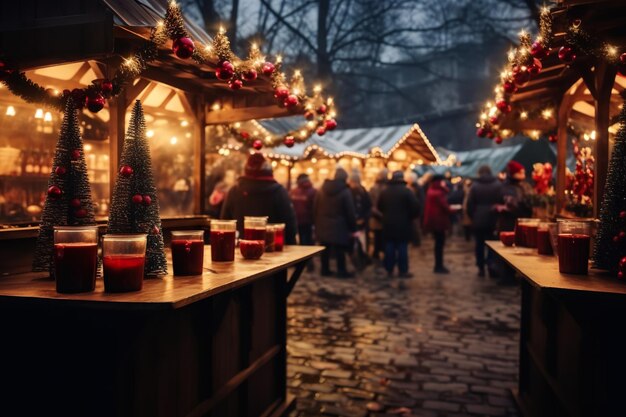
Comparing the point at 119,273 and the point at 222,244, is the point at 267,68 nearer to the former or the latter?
the point at 222,244

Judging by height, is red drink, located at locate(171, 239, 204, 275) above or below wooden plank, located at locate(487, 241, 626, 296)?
above

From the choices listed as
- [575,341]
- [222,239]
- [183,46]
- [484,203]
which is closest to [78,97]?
[183,46]

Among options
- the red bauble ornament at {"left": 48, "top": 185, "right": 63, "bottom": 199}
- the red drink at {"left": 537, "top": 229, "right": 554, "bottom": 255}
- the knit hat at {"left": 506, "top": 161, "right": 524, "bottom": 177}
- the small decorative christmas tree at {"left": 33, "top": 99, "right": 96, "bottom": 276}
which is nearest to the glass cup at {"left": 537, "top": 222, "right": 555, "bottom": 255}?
the red drink at {"left": 537, "top": 229, "right": 554, "bottom": 255}

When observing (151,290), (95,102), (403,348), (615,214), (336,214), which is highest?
(95,102)

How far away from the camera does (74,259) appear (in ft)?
7.98

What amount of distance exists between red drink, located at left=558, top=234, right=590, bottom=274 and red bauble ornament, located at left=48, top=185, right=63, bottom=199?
112 inches

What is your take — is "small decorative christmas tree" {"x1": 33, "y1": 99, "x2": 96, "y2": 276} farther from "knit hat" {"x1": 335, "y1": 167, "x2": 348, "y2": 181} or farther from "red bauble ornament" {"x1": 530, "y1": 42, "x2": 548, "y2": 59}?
"knit hat" {"x1": 335, "y1": 167, "x2": 348, "y2": 181}

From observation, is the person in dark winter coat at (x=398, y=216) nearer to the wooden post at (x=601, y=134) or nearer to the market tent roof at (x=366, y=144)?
Answer: the market tent roof at (x=366, y=144)

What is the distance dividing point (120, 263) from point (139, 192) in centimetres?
60

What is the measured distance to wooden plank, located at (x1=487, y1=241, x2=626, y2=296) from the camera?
8.82 feet

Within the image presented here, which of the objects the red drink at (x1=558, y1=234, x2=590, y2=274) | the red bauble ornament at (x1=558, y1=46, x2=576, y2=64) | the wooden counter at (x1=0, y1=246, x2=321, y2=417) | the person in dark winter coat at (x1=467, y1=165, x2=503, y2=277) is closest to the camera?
the wooden counter at (x1=0, y1=246, x2=321, y2=417)

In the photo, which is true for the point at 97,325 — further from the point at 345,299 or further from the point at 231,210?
the point at 345,299

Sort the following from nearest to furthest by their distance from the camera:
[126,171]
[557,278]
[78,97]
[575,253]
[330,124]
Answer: [126,171] < [557,278] < [575,253] < [78,97] < [330,124]

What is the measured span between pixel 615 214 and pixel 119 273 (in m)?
2.75
